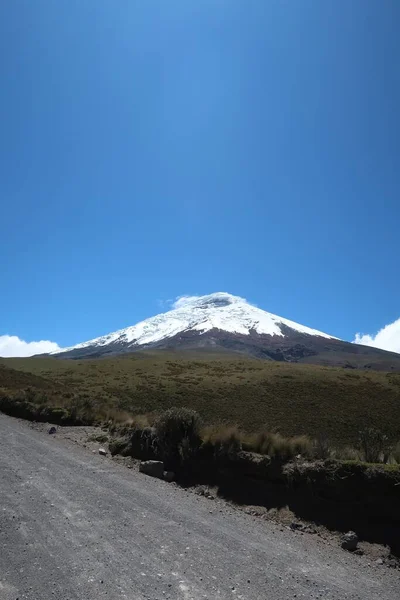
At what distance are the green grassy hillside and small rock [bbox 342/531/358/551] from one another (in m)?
18.5

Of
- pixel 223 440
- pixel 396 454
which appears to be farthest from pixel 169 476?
pixel 396 454

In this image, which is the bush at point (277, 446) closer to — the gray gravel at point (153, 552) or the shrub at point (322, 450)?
the shrub at point (322, 450)

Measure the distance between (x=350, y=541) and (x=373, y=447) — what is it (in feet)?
9.93

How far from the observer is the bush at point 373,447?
8725mm

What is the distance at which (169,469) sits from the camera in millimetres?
10695

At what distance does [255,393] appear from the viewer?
49156 millimetres

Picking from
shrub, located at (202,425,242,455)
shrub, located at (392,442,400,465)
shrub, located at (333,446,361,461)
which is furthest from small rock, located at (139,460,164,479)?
shrub, located at (392,442,400,465)

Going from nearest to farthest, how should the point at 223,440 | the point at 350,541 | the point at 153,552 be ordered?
the point at 153,552
the point at 350,541
the point at 223,440

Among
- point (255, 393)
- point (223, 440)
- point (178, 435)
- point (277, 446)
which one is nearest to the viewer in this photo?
point (277, 446)

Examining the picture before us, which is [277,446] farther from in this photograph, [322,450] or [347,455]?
[347,455]

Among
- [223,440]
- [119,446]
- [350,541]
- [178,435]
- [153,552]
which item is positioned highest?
[223,440]

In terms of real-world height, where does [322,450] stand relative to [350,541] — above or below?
above

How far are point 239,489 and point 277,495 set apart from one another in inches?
39.3

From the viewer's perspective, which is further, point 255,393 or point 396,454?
point 255,393
